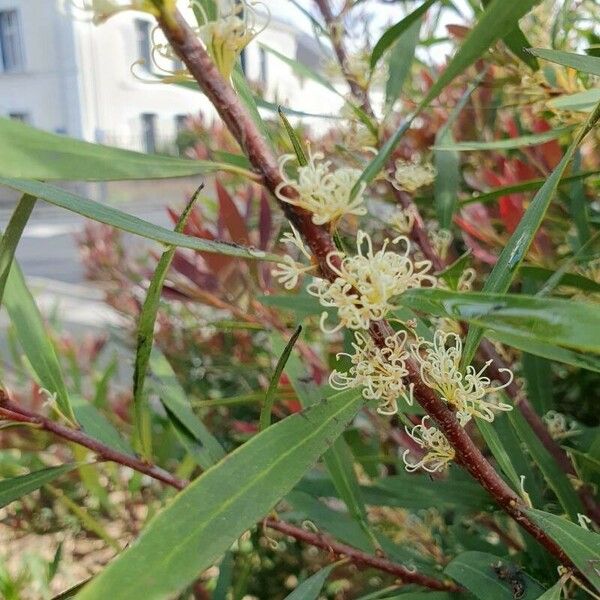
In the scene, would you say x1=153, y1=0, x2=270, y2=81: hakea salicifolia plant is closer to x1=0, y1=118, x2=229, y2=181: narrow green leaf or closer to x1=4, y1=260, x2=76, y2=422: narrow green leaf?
x1=0, y1=118, x2=229, y2=181: narrow green leaf

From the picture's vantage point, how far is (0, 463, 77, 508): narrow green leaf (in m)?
0.40

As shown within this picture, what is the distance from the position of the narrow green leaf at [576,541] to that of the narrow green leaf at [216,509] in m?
0.11

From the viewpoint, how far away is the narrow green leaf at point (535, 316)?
8.7 inches

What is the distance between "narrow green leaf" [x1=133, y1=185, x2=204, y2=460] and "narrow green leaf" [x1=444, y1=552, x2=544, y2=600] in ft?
0.71

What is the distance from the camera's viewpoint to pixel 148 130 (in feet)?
39.1

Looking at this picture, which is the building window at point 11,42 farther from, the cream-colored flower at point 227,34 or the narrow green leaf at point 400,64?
the cream-colored flower at point 227,34

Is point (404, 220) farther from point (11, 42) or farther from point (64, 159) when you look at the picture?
point (11, 42)

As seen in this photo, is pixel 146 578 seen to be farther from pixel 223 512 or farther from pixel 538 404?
pixel 538 404

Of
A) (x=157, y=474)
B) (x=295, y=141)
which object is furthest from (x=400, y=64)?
(x=157, y=474)

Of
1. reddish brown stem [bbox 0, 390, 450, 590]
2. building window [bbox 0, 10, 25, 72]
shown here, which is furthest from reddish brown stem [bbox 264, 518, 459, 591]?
building window [bbox 0, 10, 25, 72]

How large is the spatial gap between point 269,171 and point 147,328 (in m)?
0.15

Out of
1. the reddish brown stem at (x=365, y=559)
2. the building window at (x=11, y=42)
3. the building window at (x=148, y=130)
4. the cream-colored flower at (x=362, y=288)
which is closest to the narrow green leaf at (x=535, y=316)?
the cream-colored flower at (x=362, y=288)

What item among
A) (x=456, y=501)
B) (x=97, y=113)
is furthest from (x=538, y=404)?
(x=97, y=113)

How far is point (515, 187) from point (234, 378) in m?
0.83
